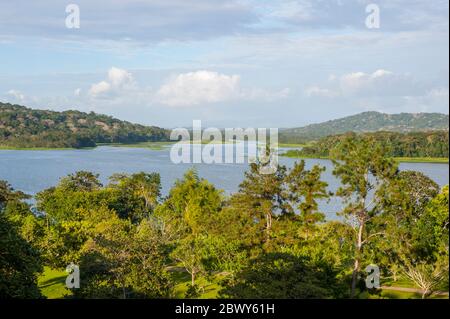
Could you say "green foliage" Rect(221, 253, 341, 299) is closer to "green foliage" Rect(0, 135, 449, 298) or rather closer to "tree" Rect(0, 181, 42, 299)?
"green foliage" Rect(0, 135, 449, 298)

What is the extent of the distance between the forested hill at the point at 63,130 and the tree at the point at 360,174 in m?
110

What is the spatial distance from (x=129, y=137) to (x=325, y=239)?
391 ft

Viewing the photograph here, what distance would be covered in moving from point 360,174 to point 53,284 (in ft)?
48.5

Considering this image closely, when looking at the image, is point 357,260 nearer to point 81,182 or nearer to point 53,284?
point 53,284

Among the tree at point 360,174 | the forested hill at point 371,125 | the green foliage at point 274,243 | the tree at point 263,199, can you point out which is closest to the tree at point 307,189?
the green foliage at point 274,243

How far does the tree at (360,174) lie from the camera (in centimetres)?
1402

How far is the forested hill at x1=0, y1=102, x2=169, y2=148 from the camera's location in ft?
394

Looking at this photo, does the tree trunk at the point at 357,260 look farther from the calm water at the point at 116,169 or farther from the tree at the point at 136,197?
the calm water at the point at 116,169

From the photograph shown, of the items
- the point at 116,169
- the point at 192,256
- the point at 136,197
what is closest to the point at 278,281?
the point at 192,256

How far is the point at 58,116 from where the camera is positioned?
154500 mm

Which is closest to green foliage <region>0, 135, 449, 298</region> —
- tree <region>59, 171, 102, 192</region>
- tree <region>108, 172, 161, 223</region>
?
tree <region>108, 172, 161, 223</region>

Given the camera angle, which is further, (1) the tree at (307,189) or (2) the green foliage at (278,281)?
(1) the tree at (307,189)

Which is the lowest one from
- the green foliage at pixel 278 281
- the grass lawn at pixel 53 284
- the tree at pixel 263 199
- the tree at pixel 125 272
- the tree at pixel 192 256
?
the grass lawn at pixel 53 284
